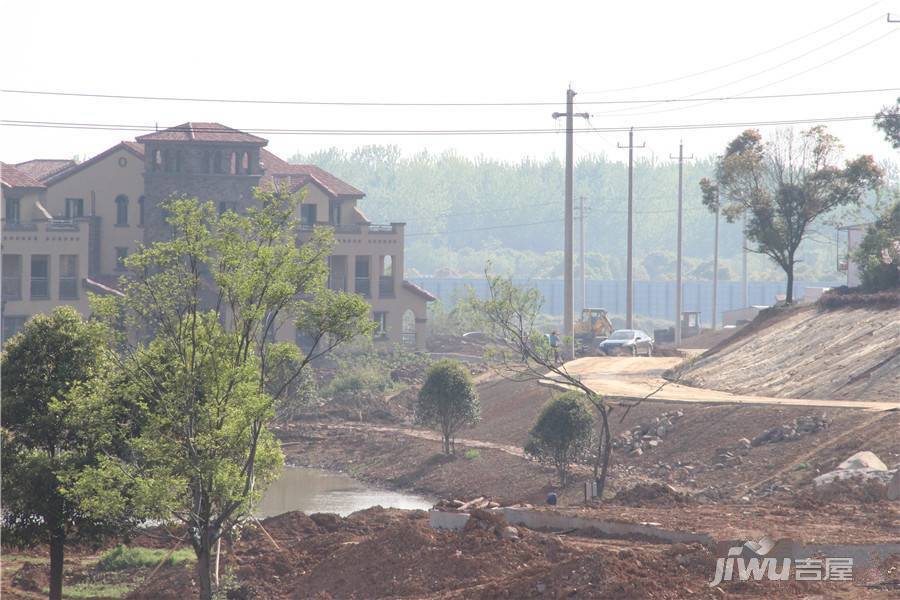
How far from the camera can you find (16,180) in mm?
72625

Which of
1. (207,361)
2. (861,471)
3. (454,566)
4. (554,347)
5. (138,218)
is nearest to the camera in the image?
(207,361)

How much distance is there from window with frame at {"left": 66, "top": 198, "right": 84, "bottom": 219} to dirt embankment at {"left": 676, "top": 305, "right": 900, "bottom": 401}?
39.8m

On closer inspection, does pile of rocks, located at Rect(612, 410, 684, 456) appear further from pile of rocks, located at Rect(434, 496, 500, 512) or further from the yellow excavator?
the yellow excavator

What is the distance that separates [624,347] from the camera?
6462cm

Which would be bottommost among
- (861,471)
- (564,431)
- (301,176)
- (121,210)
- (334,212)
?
(861,471)

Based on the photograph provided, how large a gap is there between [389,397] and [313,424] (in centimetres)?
612

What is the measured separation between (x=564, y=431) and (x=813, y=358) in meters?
12.5

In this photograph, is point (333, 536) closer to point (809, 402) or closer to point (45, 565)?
point (45, 565)

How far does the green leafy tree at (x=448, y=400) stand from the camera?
144 ft

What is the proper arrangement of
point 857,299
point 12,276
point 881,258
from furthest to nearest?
point 12,276 < point 881,258 < point 857,299

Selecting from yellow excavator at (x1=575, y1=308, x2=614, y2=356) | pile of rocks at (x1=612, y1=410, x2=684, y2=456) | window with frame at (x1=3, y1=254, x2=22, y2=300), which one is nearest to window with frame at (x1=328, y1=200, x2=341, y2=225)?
yellow excavator at (x1=575, y1=308, x2=614, y2=356)

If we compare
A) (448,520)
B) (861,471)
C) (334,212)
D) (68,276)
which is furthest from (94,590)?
(334,212)

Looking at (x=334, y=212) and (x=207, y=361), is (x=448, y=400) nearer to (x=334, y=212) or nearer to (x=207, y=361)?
(x=207, y=361)

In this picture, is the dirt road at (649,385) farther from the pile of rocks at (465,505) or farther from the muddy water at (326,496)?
the pile of rocks at (465,505)
